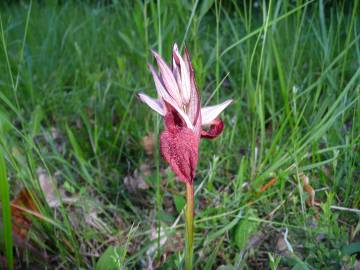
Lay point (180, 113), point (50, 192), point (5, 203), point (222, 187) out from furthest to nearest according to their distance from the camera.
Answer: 1. point (50, 192)
2. point (222, 187)
3. point (5, 203)
4. point (180, 113)

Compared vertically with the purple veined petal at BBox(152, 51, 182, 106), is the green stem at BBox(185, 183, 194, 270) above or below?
below

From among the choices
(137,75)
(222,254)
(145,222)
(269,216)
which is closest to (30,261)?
(145,222)

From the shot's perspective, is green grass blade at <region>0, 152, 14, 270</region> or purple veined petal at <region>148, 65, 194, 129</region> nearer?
purple veined petal at <region>148, 65, 194, 129</region>

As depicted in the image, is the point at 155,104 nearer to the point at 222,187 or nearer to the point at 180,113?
the point at 180,113

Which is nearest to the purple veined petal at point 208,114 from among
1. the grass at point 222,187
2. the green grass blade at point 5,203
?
the grass at point 222,187

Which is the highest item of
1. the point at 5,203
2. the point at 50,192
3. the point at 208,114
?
the point at 208,114

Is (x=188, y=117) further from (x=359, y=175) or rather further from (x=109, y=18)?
(x=109, y=18)

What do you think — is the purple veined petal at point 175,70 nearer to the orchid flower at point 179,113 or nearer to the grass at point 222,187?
the orchid flower at point 179,113

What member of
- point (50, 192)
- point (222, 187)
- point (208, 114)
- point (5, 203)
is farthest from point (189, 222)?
point (50, 192)

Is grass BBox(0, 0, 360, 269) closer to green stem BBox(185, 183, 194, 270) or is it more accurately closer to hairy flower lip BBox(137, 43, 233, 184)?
green stem BBox(185, 183, 194, 270)

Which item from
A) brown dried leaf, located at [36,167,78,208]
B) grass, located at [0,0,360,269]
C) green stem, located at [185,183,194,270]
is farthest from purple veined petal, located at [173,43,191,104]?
brown dried leaf, located at [36,167,78,208]

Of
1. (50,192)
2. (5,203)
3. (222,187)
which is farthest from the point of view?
(50,192)

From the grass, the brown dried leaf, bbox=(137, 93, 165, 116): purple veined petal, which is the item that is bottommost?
the brown dried leaf
